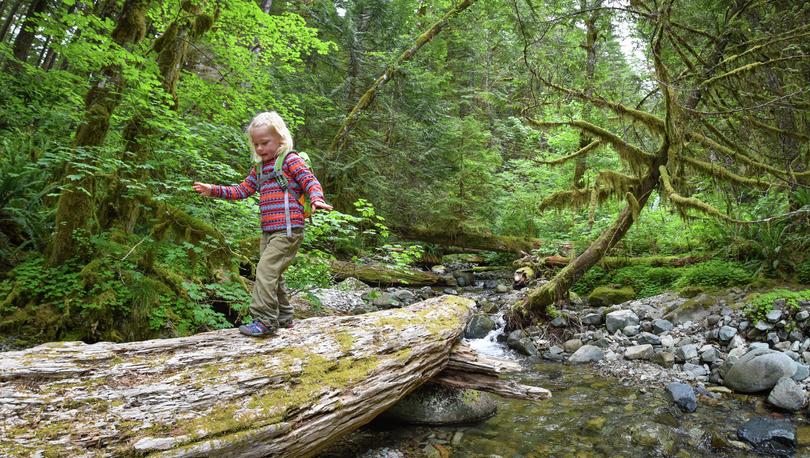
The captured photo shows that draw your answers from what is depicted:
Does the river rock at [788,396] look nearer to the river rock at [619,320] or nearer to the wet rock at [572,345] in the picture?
the wet rock at [572,345]

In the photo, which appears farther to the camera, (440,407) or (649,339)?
(649,339)

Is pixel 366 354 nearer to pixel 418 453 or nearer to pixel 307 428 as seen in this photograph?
pixel 307 428

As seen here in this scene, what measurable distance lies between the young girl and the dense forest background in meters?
1.73

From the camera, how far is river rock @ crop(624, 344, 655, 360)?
23.8ft

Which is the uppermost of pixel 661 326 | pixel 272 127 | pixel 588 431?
pixel 272 127

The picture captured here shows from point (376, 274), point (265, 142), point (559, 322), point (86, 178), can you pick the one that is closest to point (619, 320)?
point (559, 322)

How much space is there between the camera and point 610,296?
34.9ft

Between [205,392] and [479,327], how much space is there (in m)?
7.24

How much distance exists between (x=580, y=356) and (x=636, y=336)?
139 centimetres

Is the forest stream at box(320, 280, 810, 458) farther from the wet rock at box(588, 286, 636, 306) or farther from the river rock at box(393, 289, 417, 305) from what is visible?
the river rock at box(393, 289, 417, 305)

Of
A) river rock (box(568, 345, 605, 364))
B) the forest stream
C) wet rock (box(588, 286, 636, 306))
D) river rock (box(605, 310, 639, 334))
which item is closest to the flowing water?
the forest stream

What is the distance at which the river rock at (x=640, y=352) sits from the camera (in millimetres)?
7242

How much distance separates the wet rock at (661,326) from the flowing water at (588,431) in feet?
8.19

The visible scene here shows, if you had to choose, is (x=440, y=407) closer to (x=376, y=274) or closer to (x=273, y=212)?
(x=273, y=212)
